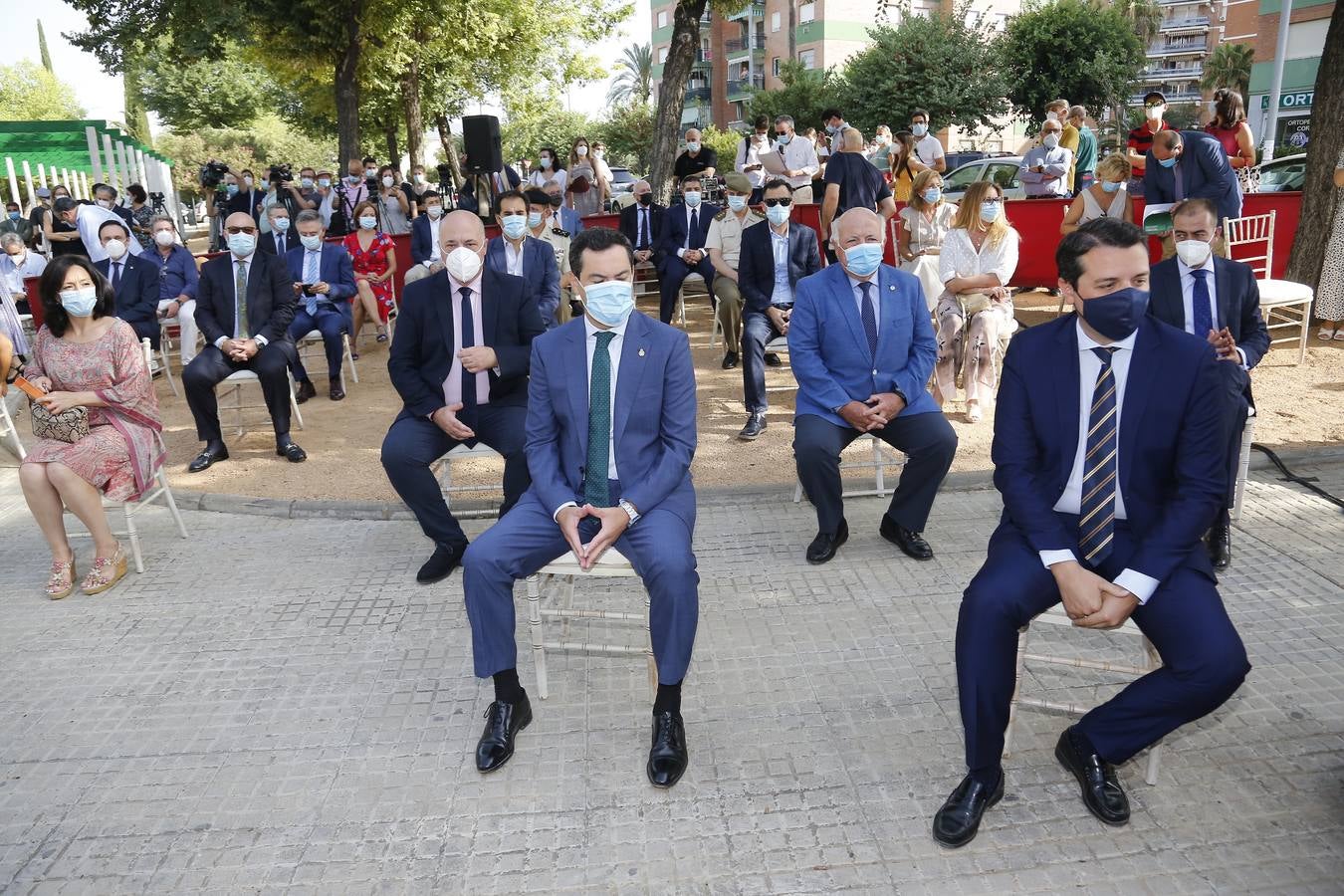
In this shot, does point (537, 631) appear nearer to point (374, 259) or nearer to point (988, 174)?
point (374, 259)

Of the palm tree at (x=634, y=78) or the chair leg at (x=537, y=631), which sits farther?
the palm tree at (x=634, y=78)

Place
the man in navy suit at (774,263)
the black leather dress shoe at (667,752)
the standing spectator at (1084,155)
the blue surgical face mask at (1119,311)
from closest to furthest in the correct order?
the blue surgical face mask at (1119,311) → the black leather dress shoe at (667,752) → the man in navy suit at (774,263) → the standing spectator at (1084,155)

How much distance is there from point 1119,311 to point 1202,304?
2201 mm

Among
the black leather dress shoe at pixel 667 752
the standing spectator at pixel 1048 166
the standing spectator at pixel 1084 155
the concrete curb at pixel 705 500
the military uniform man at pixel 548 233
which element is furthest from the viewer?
the standing spectator at pixel 1084 155

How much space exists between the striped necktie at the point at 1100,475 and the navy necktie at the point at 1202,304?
209 centimetres

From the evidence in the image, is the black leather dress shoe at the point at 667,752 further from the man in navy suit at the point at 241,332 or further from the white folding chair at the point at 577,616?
the man in navy suit at the point at 241,332

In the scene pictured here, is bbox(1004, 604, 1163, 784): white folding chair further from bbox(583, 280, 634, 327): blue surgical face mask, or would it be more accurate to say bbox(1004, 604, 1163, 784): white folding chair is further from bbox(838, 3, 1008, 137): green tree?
bbox(838, 3, 1008, 137): green tree

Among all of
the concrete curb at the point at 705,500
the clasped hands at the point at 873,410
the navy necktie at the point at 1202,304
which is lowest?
the concrete curb at the point at 705,500

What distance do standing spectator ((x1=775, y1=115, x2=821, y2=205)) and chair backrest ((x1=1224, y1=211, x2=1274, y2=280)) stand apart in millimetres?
5131

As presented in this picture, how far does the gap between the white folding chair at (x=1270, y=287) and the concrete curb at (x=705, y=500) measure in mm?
1162

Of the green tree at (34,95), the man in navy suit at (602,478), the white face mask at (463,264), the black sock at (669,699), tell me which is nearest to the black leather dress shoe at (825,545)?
the man in navy suit at (602,478)

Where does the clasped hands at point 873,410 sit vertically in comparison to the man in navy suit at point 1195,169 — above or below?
below

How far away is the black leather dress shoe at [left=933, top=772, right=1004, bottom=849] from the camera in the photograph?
2.76m

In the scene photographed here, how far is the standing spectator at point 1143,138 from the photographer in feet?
30.7
